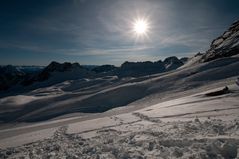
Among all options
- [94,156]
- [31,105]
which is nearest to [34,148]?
[94,156]

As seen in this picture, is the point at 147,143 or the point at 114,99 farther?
the point at 114,99

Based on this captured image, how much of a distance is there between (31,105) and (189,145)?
3604cm

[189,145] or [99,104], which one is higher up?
[189,145]

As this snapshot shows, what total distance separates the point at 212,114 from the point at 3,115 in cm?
3072

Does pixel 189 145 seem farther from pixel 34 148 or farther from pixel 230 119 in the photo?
pixel 34 148

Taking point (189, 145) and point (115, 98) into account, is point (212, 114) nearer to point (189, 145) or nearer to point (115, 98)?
point (189, 145)

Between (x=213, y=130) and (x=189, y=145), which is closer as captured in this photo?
(x=189, y=145)

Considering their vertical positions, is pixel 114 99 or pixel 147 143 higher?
pixel 147 143

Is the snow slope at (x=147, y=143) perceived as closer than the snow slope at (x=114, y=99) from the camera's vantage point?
Yes

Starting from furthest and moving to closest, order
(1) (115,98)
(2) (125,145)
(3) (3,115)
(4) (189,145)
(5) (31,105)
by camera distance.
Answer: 1. (5) (31,105)
2. (1) (115,98)
3. (3) (3,115)
4. (2) (125,145)
5. (4) (189,145)

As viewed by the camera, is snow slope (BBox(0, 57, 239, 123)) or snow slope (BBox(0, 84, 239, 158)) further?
snow slope (BBox(0, 57, 239, 123))

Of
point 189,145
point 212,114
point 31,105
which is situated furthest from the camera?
point 31,105

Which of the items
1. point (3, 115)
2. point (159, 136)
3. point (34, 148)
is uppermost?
point (159, 136)

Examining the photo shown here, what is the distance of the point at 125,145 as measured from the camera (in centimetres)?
866
